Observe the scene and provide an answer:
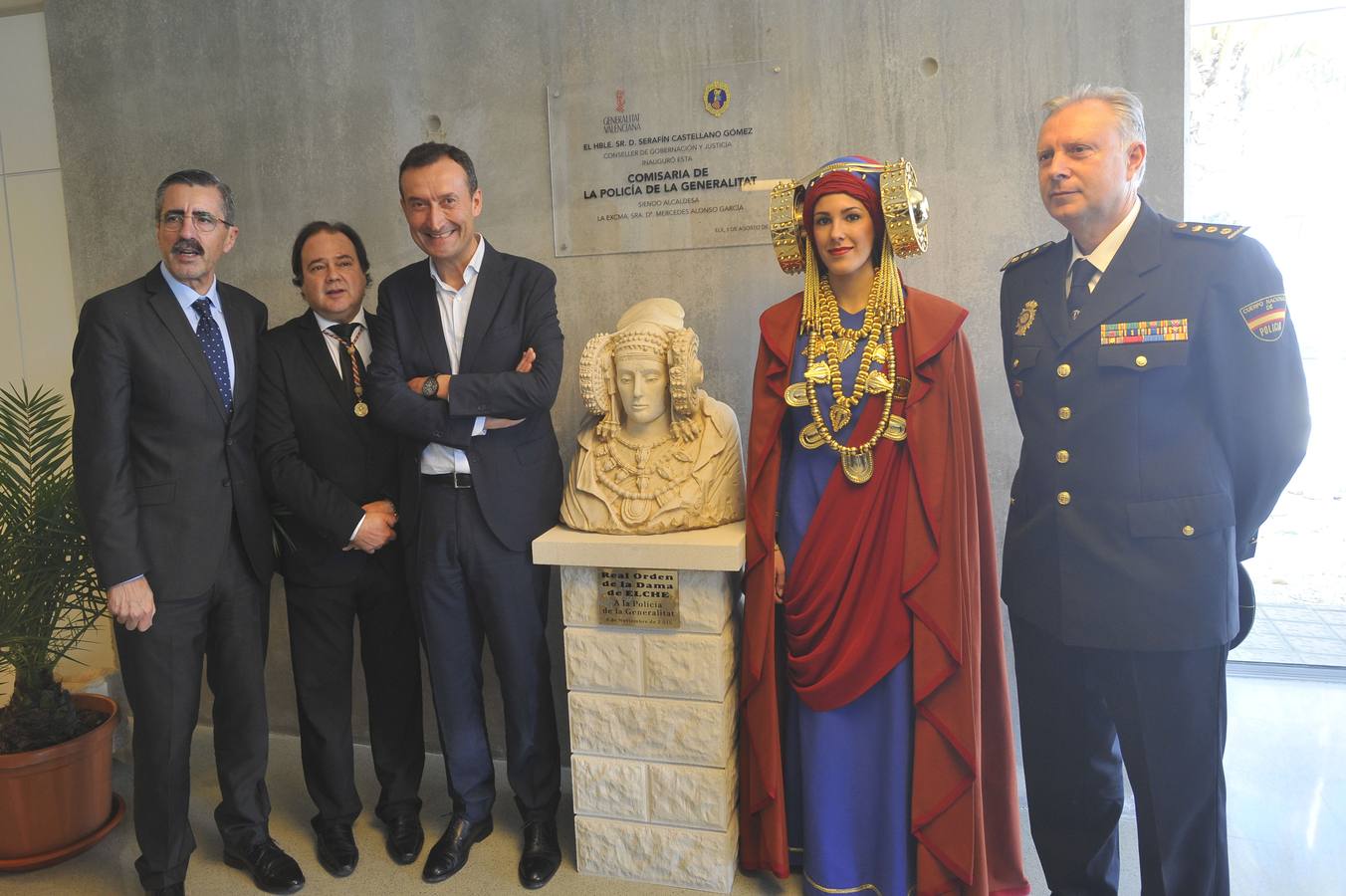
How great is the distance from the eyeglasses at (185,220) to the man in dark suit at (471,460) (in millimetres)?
458

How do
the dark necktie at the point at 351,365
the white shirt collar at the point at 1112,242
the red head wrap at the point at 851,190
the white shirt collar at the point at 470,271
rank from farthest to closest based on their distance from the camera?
the dark necktie at the point at 351,365
the white shirt collar at the point at 470,271
the red head wrap at the point at 851,190
the white shirt collar at the point at 1112,242

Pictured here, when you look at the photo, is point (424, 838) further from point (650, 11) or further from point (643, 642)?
point (650, 11)

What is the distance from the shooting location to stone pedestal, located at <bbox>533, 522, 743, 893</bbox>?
245 cm

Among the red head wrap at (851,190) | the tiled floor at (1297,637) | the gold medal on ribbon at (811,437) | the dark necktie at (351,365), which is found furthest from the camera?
the tiled floor at (1297,637)

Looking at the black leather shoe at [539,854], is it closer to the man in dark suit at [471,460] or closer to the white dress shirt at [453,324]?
the man in dark suit at [471,460]

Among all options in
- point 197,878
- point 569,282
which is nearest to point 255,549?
point 197,878

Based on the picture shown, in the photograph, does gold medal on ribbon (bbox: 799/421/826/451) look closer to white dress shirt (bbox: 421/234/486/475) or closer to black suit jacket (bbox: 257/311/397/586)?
white dress shirt (bbox: 421/234/486/475)

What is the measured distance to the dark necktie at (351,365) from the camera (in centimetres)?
264

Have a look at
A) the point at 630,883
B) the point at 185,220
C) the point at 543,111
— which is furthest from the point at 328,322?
the point at 630,883

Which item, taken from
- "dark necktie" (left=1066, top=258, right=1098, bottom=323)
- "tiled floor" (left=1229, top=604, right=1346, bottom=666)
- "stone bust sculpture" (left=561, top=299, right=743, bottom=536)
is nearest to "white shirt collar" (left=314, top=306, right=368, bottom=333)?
"stone bust sculpture" (left=561, top=299, right=743, bottom=536)

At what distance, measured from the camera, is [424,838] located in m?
2.89

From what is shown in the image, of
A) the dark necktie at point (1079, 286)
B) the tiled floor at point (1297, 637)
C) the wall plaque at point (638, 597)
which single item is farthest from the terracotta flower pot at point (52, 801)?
the tiled floor at point (1297, 637)

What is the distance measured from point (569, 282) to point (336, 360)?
0.91 meters

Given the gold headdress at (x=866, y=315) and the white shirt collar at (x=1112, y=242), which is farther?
the gold headdress at (x=866, y=315)
